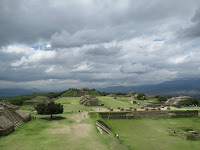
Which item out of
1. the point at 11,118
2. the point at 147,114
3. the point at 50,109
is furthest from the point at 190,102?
the point at 11,118

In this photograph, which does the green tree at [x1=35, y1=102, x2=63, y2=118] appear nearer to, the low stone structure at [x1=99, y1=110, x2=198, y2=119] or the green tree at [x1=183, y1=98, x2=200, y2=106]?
the low stone structure at [x1=99, y1=110, x2=198, y2=119]

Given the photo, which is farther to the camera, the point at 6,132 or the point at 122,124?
the point at 122,124

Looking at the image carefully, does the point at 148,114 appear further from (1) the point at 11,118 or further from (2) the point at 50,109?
(1) the point at 11,118

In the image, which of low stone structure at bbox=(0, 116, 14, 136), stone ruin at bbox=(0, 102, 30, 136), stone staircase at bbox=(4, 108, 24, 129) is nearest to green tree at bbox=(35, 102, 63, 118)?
stone ruin at bbox=(0, 102, 30, 136)

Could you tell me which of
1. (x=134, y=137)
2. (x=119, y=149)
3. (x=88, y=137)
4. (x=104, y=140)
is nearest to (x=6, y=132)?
(x=88, y=137)

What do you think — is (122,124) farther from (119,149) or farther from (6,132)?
(6,132)

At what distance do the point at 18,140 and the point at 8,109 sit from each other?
12747 mm

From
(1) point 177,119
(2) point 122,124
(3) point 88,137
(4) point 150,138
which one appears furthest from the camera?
(1) point 177,119

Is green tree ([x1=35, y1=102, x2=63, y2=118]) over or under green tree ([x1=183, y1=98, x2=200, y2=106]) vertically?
over

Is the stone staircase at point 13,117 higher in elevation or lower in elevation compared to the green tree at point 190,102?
higher

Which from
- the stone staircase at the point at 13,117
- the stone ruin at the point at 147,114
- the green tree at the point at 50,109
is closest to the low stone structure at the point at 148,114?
the stone ruin at the point at 147,114

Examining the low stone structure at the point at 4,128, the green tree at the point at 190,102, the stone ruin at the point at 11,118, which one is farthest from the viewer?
the green tree at the point at 190,102

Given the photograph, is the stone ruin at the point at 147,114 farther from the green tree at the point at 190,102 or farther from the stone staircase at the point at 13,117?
the stone staircase at the point at 13,117

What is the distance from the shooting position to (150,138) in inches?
997
